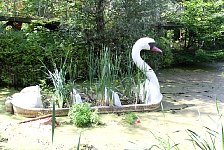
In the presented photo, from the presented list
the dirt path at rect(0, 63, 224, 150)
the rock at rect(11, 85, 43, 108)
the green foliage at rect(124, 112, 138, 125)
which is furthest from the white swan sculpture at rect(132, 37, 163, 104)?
the rock at rect(11, 85, 43, 108)

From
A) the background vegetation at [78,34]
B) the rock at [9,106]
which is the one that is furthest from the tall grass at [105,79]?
the rock at [9,106]

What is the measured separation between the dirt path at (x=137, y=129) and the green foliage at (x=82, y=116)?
12 centimetres

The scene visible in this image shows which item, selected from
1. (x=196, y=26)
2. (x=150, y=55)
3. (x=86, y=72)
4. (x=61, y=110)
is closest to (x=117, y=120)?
(x=61, y=110)

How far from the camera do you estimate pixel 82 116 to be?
15.4ft

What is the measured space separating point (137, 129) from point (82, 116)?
762 millimetres

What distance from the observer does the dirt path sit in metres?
4.07

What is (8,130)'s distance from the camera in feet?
14.8

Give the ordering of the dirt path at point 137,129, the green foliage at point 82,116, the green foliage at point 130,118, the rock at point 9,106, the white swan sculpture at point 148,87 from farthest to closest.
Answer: the white swan sculpture at point 148,87 → the rock at point 9,106 → the green foliage at point 130,118 → the green foliage at point 82,116 → the dirt path at point 137,129

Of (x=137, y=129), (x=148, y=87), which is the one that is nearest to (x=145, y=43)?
(x=148, y=87)

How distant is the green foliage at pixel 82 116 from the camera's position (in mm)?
4688

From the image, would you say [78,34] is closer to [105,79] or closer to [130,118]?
[105,79]

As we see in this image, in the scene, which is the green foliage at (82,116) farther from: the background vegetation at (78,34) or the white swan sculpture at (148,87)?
the white swan sculpture at (148,87)

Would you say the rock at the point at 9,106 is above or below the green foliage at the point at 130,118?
above

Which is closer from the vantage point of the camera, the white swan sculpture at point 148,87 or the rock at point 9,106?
the rock at point 9,106
